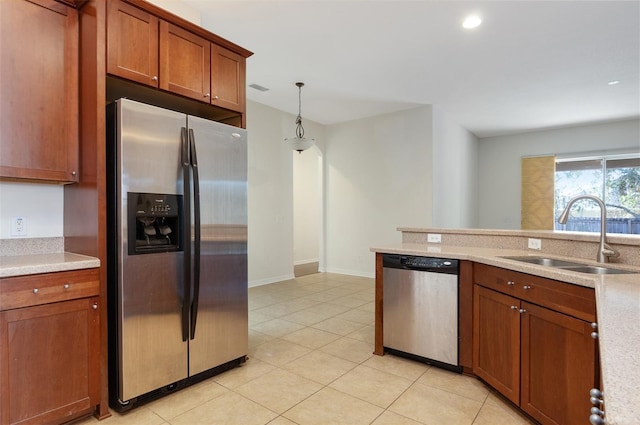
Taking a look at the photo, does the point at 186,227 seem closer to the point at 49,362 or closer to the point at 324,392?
the point at 49,362

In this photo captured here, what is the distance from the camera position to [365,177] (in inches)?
250

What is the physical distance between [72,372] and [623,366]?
231 cm

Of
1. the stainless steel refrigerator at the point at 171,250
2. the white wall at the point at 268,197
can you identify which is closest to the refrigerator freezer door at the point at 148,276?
the stainless steel refrigerator at the point at 171,250

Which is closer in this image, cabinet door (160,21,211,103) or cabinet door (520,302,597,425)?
cabinet door (520,302,597,425)

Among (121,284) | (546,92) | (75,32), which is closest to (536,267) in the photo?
(121,284)

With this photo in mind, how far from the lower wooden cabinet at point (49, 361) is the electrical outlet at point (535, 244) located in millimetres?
2937

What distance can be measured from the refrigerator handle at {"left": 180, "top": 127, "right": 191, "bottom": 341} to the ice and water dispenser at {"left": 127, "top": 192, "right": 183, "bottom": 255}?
40mm

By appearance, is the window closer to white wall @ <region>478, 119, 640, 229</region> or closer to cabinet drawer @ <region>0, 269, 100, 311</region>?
white wall @ <region>478, 119, 640, 229</region>

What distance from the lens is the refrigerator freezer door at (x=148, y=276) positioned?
6.52 feet

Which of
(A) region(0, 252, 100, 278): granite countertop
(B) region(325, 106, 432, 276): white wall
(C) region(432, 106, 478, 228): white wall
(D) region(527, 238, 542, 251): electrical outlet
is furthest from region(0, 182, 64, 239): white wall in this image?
(C) region(432, 106, 478, 228): white wall

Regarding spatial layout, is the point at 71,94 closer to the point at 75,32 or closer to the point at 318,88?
the point at 75,32

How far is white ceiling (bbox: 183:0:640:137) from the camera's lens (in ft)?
9.81

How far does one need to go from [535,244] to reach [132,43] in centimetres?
306

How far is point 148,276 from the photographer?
208 centimetres
